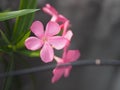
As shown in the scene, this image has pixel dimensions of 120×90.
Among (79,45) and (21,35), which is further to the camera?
(79,45)

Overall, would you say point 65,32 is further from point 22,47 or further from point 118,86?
point 118,86

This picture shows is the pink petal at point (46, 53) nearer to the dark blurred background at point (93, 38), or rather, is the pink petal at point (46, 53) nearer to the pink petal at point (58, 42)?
the pink petal at point (58, 42)

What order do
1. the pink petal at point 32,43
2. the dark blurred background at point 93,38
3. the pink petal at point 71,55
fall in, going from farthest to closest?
the dark blurred background at point 93,38 < the pink petal at point 71,55 < the pink petal at point 32,43

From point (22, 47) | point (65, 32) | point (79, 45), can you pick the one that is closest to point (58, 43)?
point (65, 32)

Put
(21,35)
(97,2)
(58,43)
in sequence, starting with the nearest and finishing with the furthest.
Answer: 1. (58,43)
2. (21,35)
3. (97,2)

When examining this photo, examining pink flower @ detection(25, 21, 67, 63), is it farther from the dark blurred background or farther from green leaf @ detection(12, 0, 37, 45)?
the dark blurred background

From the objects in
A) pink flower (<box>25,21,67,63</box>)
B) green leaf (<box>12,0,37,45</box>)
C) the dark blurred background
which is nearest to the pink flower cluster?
pink flower (<box>25,21,67,63</box>)

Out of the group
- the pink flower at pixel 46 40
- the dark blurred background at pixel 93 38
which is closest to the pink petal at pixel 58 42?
the pink flower at pixel 46 40

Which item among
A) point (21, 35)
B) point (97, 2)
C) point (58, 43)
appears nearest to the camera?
point (58, 43)
